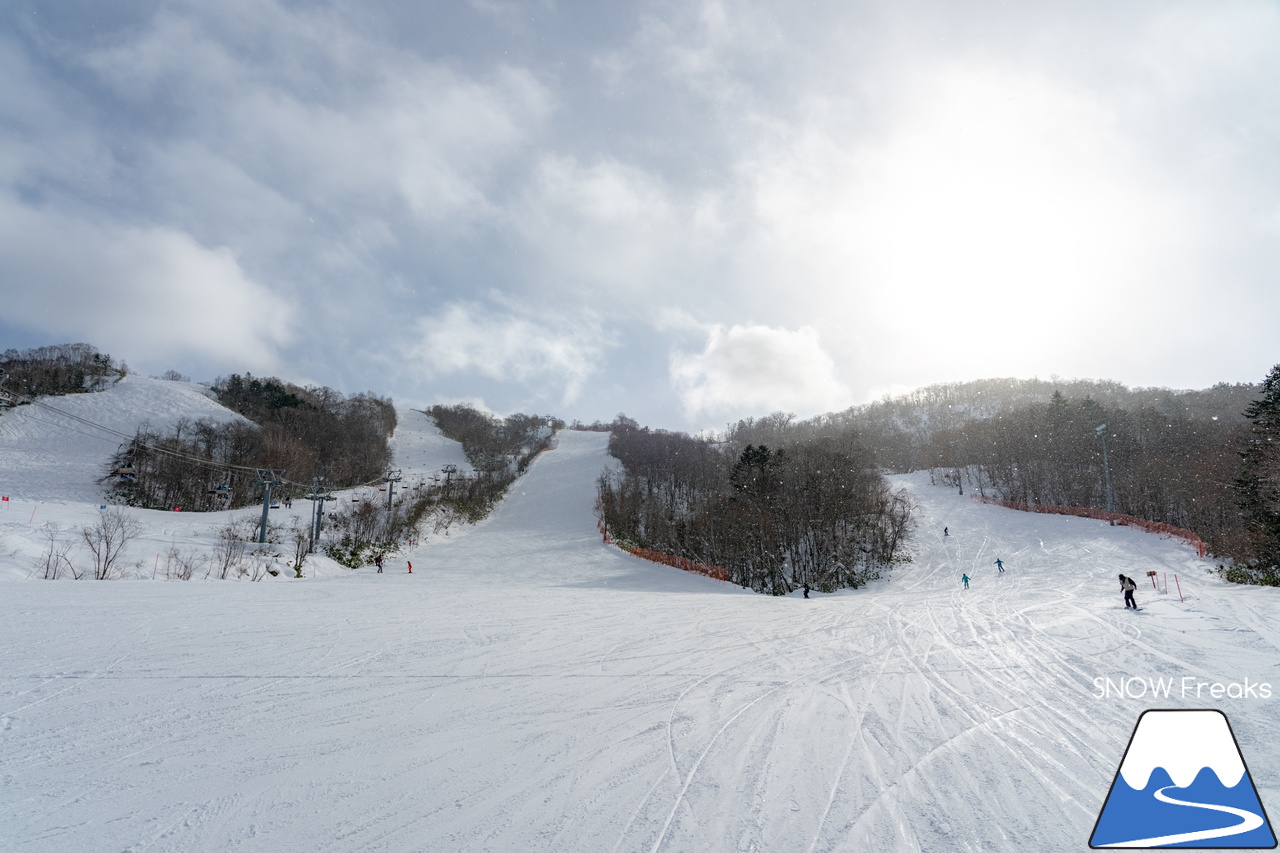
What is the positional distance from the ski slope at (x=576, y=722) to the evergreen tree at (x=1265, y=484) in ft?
26.8

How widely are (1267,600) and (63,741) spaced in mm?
21965

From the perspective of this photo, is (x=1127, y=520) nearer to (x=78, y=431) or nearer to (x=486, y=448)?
(x=486, y=448)

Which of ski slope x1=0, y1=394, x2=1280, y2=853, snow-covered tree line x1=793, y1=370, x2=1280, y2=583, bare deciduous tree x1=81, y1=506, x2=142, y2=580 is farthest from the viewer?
snow-covered tree line x1=793, y1=370, x2=1280, y2=583

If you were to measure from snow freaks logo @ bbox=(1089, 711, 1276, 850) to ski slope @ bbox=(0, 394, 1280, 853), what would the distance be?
349 mm

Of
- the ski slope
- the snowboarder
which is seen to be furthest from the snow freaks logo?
the snowboarder

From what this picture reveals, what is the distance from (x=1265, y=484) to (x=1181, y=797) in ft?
87.4

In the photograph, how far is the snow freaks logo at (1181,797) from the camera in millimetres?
3266

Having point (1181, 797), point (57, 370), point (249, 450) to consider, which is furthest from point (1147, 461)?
point (57, 370)

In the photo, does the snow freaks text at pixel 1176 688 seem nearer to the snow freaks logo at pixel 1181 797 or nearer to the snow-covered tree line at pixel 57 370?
the snow freaks logo at pixel 1181 797

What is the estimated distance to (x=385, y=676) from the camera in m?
7.00

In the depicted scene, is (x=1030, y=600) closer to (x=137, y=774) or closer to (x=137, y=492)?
→ (x=137, y=774)

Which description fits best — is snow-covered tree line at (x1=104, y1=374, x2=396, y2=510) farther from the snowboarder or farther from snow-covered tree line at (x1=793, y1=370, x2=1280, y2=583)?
snow-covered tree line at (x1=793, y1=370, x2=1280, y2=583)

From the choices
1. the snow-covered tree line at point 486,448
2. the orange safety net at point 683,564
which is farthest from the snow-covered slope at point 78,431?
the orange safety net at point 683,564

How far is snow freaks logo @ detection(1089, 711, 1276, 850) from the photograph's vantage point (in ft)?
10.7
